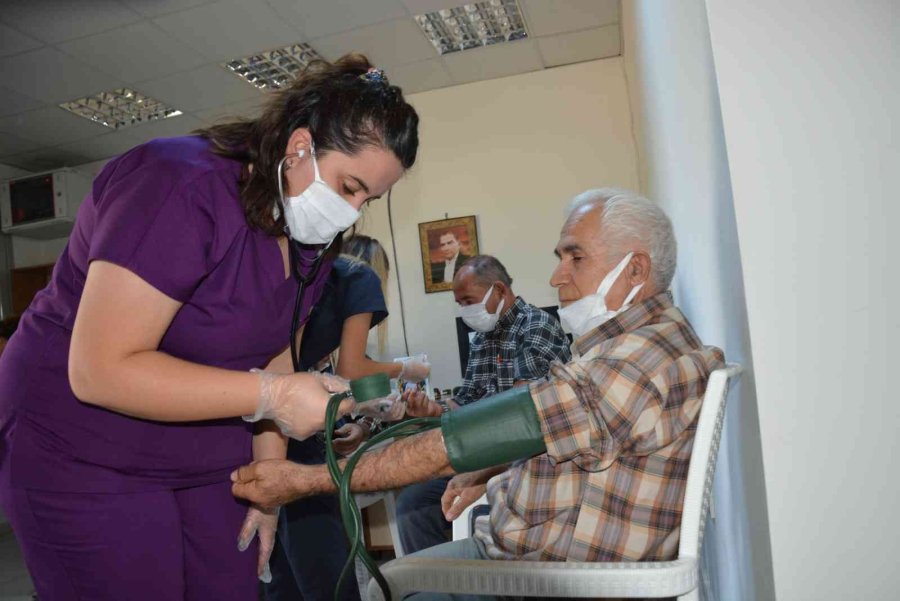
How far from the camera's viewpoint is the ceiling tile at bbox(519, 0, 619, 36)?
3541 mm

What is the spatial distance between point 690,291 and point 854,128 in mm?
887

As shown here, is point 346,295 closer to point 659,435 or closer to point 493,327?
point 493,327

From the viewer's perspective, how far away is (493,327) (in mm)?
2828

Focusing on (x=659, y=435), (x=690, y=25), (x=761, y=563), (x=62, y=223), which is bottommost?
(x=761, y=563)

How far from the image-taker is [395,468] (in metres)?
0.95

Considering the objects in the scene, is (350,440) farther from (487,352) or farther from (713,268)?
(487,352)

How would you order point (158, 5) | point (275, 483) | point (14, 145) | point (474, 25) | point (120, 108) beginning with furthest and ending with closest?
1. point (14, 145)
2. point (120, 108)
3. point (474, 25)
4. point (158, 5)
5. point (275, 483)

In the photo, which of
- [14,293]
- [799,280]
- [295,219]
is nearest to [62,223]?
[14,293]

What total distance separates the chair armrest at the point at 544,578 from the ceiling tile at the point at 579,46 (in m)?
3.50

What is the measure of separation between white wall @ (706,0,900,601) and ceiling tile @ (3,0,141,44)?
324cm

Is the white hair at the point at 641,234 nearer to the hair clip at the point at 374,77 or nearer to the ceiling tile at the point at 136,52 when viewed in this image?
the hair clip at the point at 374,77

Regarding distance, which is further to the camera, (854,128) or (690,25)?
(690,25)

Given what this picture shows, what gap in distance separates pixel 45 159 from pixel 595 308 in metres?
5.17

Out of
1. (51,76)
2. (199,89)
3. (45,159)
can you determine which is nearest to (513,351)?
(199,89)
